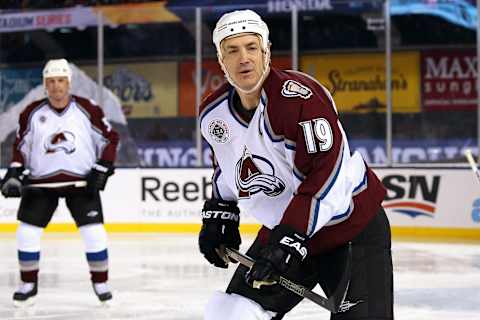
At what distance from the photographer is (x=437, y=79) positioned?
10156 mm

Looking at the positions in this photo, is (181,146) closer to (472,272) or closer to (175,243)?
(175,243)

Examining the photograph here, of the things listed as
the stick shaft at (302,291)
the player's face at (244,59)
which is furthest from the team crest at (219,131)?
the stick shaft at (302,291)

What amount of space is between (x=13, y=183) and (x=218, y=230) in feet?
8.26

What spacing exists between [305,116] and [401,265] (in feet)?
13.6

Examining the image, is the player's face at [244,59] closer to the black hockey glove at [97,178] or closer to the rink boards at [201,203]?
the black hockey glove at [97,178]

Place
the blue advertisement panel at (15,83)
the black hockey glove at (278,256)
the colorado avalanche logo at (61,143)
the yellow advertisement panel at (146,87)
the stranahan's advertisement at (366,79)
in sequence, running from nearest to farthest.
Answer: the black hockey glove at (278,256) < the colorado avalanche logo at (61,143) < the blue advertisement panel at (15,83) < the stranahan's advertisement at (366,79) < the yellow advertisement panel at (146,87)

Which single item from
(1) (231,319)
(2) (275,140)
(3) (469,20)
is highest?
(3) (469,20)

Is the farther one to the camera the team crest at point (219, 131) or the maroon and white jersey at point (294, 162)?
the team crest at point (219, 131)

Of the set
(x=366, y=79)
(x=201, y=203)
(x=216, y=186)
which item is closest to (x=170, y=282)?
(x=201, y=203)

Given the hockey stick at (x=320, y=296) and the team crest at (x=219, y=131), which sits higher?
the team crest at (x=219, y=131)

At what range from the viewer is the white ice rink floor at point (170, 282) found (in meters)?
4.34

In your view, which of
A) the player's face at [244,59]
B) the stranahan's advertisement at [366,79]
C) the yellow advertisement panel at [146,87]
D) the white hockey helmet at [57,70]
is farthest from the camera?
the yellow advertisement panel at [146,87]

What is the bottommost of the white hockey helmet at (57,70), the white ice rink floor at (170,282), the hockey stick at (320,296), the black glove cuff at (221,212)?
the white ice rink floor at (170,282)

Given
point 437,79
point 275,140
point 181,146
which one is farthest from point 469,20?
point 275,140
